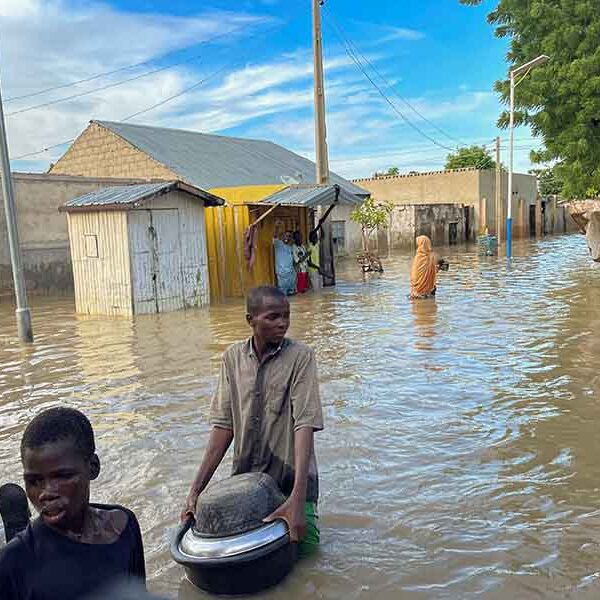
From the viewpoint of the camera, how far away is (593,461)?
198 inches

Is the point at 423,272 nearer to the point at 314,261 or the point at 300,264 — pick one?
the point at 300,264

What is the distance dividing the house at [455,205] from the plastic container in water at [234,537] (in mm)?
30564

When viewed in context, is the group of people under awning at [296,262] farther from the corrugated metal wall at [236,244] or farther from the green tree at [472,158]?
the green tree at [472,158]

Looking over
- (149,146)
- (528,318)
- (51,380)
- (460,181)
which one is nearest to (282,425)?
(51,380)

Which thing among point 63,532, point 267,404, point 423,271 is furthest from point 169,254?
point 63,532

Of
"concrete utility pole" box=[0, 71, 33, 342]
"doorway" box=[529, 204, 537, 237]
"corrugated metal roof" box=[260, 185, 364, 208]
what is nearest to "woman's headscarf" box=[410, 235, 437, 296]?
"corrugated metal roof" box=[260, 185, 364, 208]

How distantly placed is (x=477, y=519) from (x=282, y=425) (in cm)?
166

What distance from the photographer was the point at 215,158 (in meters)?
28.1

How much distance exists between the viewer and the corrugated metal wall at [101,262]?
43.4 feet

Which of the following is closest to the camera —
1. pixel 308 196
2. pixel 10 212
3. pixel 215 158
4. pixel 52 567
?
pixel 52 567

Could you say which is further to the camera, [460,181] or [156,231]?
[460,181]

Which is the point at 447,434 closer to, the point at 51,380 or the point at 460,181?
the point at 51,380

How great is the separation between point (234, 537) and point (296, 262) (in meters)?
13.8

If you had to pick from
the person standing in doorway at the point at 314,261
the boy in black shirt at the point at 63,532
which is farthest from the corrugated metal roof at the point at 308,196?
the boy in black shirt at the point at 63,532
